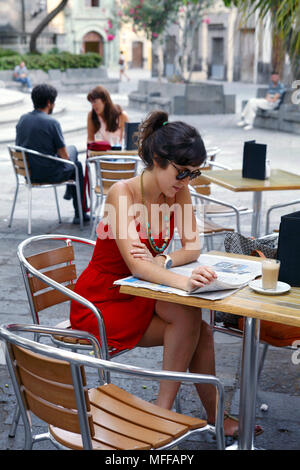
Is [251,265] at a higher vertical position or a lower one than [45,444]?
higher

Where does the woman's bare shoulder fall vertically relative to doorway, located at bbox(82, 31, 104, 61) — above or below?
below

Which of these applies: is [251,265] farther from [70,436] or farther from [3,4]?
[3,4]

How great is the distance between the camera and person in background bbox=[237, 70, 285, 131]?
15.4 metres

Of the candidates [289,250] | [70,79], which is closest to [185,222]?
[289,250]

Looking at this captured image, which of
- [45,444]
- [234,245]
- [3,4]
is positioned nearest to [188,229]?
[234,245]

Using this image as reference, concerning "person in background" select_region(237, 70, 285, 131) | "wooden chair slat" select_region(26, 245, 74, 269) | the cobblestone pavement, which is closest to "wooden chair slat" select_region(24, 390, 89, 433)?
the cobblestone pavement

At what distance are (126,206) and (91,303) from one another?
42 centimetres

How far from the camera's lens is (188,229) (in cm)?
298

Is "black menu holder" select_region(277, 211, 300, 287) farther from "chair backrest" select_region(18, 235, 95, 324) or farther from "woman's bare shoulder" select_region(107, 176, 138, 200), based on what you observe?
Result: "chair backrest" select_region(18, 235, 95, 324)

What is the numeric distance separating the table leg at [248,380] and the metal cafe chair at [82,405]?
0.43 meters

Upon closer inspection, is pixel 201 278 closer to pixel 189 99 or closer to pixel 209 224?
pixel 209 224
